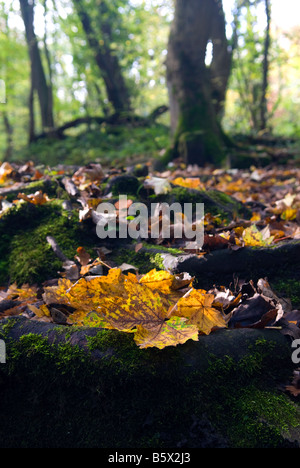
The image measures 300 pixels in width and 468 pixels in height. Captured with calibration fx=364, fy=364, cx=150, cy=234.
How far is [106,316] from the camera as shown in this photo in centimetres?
157

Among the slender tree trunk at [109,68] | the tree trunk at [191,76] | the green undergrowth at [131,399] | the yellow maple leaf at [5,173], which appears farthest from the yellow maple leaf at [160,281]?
the slender tree trunk at [109,68]

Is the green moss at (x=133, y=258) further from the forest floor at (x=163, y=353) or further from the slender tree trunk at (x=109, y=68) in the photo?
the slender tree trunk at (x=109, y=68)

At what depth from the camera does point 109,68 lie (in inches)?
645

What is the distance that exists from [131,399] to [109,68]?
674 inches

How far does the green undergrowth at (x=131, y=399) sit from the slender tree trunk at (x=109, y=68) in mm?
15199

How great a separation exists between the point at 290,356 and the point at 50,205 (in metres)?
2.18

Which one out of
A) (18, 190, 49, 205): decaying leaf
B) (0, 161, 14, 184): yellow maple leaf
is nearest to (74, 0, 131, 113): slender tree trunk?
(0, 161, 14, 184): yellow maple leaf

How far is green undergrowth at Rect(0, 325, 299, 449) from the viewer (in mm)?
1344

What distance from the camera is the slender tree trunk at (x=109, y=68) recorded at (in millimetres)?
15419

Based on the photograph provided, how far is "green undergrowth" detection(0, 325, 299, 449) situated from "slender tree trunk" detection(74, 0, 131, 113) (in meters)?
15.2

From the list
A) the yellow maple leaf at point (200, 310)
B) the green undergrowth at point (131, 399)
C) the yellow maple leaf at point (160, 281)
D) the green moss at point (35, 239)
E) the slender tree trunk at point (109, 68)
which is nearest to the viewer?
the green undergrowth at point (131, 399)
